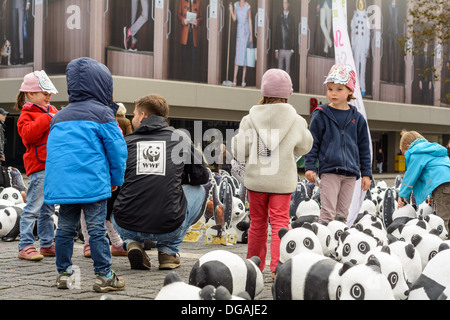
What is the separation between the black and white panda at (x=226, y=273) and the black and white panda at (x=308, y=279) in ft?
0.60

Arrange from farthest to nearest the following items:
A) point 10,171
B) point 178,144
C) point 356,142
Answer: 1. point 10,171
2. point 356,142
3. point 178,144

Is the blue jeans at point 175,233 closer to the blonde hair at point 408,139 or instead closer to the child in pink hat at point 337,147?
the child in pink hat at point 337,147

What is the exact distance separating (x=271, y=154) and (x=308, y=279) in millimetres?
1719

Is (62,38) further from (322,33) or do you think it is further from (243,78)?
(322,33)

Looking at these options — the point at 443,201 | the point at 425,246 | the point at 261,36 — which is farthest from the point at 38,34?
the point at 425,246

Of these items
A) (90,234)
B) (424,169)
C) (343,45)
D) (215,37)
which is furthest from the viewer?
(215,37)

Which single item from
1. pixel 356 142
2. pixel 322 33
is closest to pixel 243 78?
pixel 322 33

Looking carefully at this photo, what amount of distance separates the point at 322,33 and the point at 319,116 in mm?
30039

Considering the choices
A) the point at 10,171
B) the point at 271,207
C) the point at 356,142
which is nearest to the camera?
the point at 271,207

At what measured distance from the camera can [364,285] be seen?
352cm

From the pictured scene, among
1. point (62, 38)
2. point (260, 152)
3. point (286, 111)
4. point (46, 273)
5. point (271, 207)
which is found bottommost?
point (46, 273)

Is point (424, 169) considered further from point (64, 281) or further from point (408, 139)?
point (64, 281)

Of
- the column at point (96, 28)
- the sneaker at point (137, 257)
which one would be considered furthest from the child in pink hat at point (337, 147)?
the column at point (96, 28)

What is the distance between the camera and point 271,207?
5.39 meters
